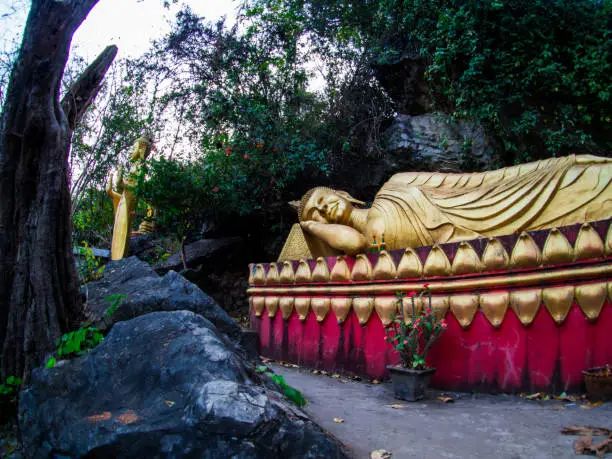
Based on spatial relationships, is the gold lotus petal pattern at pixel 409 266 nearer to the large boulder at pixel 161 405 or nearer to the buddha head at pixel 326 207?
the buddha head at pixel 326 207

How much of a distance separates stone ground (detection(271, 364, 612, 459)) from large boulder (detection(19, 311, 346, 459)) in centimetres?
63

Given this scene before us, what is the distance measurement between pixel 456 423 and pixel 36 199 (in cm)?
262

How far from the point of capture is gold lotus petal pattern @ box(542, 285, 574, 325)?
9.53ft

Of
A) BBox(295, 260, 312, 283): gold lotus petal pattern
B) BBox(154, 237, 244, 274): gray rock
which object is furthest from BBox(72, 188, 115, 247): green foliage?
BBox(295, 260, 312, 283): gold lotus petal pattern

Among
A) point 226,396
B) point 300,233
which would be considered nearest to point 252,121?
point 300,233

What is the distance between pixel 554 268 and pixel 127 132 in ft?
30.8

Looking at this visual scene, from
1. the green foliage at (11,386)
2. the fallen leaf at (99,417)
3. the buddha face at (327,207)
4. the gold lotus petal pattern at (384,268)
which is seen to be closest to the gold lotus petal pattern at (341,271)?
the gold lotus petal pattern at (384,268)

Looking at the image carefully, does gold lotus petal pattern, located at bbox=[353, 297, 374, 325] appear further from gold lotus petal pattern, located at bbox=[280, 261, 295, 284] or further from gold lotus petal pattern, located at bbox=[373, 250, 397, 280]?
gold lotus petal pattern, located at bbox=[280, 261, 295, 284]

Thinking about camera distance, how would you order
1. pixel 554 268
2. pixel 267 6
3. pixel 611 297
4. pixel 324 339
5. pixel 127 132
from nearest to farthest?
pixel 611 297
pixel 554 268
pixel 324 339
pixel 267 6
pixel 127 132

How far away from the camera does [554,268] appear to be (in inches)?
117

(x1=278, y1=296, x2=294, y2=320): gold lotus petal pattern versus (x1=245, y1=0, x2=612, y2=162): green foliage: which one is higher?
(x1=245, y1=0, x2=612, y2=162): green foliage

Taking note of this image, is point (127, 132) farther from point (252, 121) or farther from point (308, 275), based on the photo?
point (308, 275)

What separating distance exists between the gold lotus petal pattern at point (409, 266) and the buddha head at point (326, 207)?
4.96ft

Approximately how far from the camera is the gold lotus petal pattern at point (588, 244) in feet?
9.24
